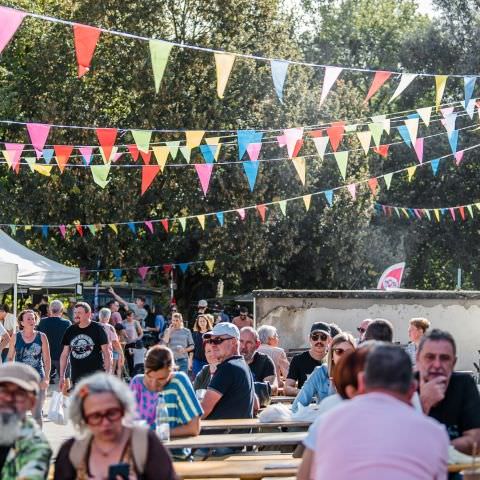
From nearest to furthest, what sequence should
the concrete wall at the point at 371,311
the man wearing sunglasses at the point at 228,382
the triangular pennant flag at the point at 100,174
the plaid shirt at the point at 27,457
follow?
the plaid shirt at the point at 27,457, the man wearing sunglasses at the point at 228,382, the concrete wall at the point at 371,311, the triangular pennant flag at the point at 100,174

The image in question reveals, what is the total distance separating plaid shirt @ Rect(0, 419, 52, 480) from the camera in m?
5.80

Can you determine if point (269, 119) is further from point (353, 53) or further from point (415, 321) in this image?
point (415, 321)

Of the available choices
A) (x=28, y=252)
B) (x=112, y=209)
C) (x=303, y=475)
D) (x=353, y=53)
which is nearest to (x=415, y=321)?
(x=303, y=475)

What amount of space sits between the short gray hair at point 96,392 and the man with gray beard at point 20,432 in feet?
0.72

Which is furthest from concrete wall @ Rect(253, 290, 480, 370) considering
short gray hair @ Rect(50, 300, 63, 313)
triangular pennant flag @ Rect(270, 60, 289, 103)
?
triangular pennant flag @ Rect(270, 60, 289, 103)

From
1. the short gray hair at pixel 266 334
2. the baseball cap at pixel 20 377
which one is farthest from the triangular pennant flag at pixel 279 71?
the baseball cap at pixel 20 377

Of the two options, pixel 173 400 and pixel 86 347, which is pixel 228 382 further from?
pixel 86 347

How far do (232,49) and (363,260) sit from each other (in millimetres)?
8726

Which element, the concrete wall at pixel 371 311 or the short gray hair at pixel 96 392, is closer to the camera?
the short gray hair at pixel 96 392

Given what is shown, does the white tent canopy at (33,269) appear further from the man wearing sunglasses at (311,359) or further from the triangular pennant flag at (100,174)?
the man wearing sunglasses at (311,359)

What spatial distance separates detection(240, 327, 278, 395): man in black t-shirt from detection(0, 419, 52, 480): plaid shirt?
7.18 meters

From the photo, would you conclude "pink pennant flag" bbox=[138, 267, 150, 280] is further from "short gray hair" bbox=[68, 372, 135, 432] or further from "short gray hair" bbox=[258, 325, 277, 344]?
"short gray hair" bbox=[68, 372, 135, 432]

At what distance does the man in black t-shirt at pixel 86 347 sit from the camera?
15.5 meters

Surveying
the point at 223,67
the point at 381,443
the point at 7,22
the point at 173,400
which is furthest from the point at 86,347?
the point at 381,443
